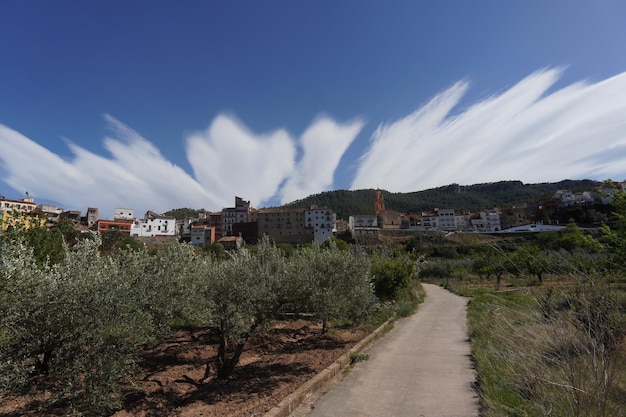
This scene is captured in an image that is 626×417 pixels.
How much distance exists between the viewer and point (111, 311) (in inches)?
202

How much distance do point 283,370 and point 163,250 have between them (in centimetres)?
430

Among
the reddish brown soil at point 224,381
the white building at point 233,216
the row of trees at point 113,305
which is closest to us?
the row of trees at point 113,305

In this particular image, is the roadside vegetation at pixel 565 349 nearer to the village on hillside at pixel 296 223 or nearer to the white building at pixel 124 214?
the village on hillside at pixel 296 223

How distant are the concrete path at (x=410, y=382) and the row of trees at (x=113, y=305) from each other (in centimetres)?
189

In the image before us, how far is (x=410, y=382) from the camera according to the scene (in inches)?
283

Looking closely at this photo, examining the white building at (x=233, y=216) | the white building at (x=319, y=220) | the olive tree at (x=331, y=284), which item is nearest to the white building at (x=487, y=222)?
the white building at (x=319, y=220)

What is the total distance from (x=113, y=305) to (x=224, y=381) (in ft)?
13.0

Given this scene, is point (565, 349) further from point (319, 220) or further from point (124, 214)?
point (124, 214)

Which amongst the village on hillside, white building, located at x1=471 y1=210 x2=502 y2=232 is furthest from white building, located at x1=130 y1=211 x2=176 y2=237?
white building, located at x1=471 y1=210 x2=502 y2=232

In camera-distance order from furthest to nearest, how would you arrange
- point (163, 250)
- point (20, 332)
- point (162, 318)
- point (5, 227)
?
point (163, 250)
point (162, 318)
point (5, 227)
point (20, 332)

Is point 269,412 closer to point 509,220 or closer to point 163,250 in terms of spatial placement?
point 163,250

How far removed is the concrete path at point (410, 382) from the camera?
5789 mm

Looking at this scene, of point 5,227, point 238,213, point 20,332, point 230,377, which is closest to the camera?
point 20,332

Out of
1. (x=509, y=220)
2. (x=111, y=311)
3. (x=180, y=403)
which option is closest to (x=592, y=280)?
(x=111, y=311)
